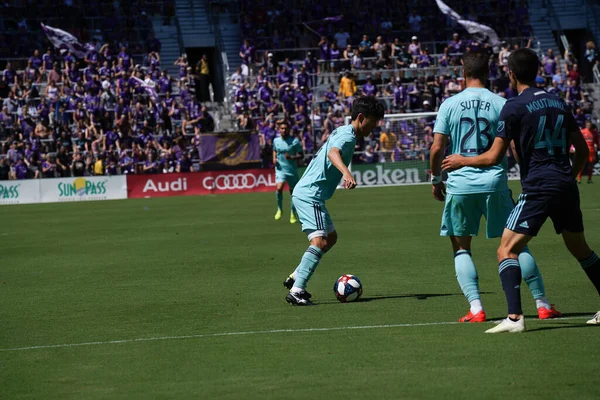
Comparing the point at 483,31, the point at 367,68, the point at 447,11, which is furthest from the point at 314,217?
the point at 483,31

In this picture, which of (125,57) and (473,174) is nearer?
(473,174)

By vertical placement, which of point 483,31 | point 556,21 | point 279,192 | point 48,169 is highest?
point 556,21

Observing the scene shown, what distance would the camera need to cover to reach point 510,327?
7.70 meters

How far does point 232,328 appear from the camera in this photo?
28.7ft

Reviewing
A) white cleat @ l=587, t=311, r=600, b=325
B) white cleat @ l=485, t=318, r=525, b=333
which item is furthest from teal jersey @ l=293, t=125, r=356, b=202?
white cleat @ l=587, t=311, r=600, b=325

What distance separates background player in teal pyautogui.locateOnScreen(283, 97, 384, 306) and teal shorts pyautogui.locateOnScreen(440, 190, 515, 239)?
65.4 inches

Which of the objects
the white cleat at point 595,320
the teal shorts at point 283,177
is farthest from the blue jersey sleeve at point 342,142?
the teal shorts at point 283,177

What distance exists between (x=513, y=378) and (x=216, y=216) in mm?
18303

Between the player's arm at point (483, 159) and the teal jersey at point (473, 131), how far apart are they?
0.34m

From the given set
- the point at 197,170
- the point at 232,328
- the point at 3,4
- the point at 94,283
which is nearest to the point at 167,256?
the point at 94,283

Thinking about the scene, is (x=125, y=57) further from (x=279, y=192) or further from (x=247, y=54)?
(x=279, y=192)

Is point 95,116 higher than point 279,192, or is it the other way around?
point 95,116

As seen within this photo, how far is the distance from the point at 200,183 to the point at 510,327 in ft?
93.3

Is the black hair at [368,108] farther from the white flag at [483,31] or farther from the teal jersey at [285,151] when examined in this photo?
the white flag at [483,31]
